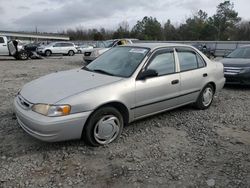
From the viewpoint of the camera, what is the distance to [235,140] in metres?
4.52

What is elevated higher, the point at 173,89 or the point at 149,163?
the point at 173,89

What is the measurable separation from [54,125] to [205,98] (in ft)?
12.2

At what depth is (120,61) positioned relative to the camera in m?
4.96

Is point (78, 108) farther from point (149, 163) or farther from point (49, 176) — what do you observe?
point (149, 163)

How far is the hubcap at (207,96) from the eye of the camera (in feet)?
19.9

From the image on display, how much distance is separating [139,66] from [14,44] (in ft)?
56.6

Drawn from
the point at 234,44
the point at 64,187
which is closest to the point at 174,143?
the point at 64,187

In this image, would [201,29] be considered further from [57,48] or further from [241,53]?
[241,53]

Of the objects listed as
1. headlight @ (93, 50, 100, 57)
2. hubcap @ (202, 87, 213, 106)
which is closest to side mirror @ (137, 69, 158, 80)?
hubcap @ (202, 87, 213, 106)

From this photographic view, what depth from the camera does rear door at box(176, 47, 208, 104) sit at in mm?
5359

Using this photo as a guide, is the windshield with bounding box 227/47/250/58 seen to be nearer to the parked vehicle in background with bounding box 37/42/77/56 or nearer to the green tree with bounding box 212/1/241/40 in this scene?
the parked vehicle in background with bounding box 37/42/77/56

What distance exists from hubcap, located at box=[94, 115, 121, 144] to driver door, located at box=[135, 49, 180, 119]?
1.43 feet

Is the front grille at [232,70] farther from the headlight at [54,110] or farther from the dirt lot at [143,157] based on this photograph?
the headlight at [54,110]

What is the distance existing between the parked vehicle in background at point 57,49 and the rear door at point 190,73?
73.1 feet
